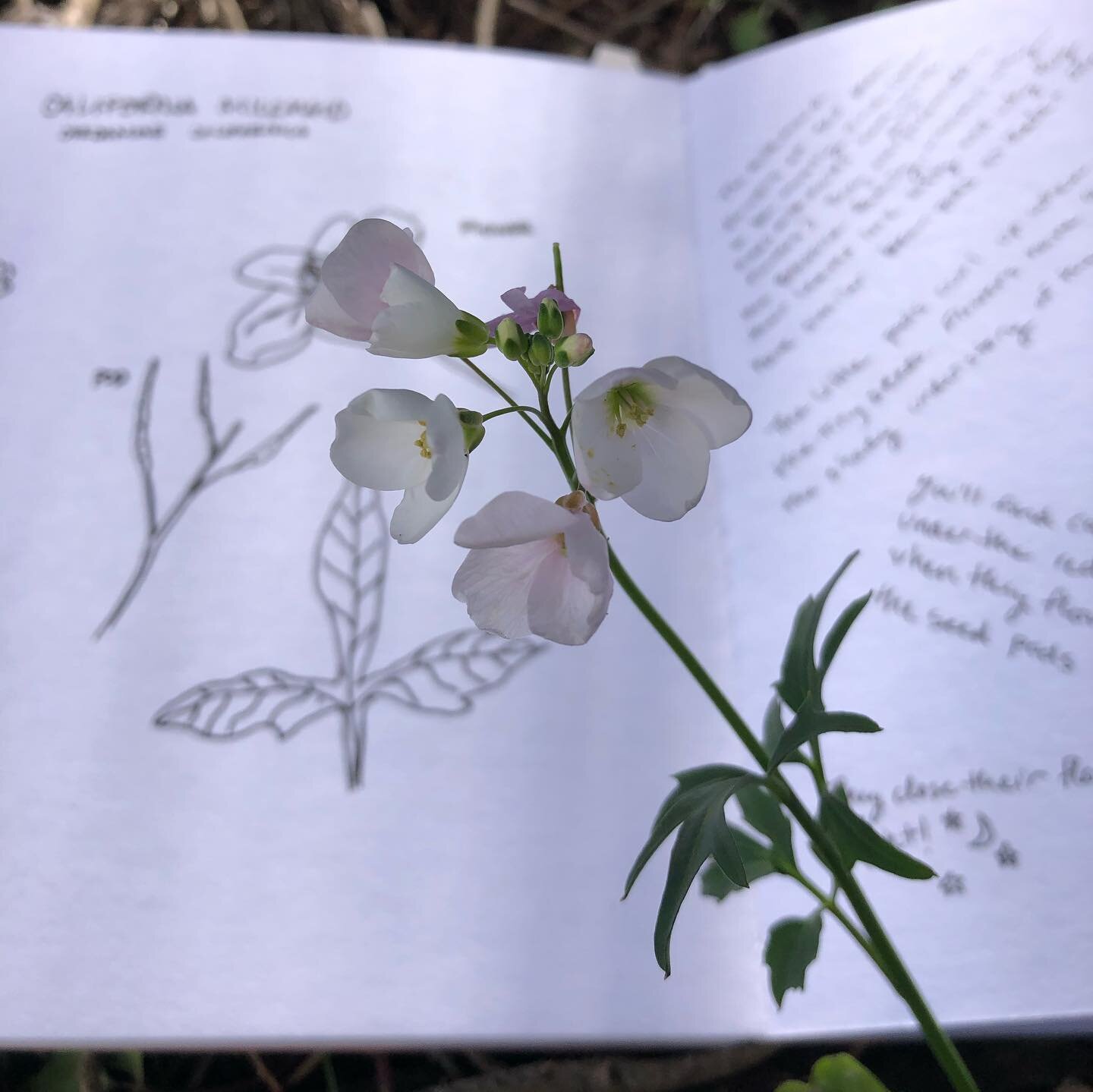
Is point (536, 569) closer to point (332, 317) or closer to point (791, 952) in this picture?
point (332, 317)

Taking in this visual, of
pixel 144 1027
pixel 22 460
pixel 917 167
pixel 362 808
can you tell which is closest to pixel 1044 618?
pixel 917 167

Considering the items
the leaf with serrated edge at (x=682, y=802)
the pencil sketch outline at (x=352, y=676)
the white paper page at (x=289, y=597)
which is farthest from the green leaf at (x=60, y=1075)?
the leaf with serrated edge at (x=682, y=802)

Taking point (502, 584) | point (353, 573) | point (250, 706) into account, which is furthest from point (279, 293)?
point (502, 584)

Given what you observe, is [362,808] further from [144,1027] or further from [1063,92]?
[1063,92]

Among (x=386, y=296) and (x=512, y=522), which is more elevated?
(x=386, y=296)

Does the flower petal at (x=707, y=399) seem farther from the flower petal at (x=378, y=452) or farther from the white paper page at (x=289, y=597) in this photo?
the white paper page at (x=289, y=597)

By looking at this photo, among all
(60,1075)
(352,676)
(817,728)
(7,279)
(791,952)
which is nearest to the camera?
(817,728)

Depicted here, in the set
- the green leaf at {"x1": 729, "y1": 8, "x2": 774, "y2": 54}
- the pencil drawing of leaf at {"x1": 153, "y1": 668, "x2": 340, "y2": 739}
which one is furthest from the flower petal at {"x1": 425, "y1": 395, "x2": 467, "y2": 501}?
the green leaf at {"x1": 729, "y1": 8, "x2": 774, "y2": 54}
